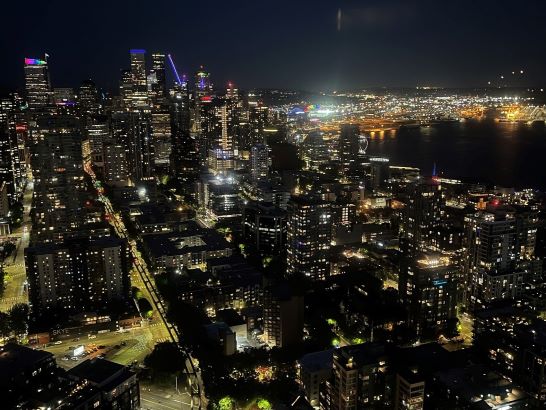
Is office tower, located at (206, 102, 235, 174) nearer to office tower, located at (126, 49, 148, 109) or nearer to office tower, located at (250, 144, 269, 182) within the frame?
office tower, located at (250, 144, 269, 182)

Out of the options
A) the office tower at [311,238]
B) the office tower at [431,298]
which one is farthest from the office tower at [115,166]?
the office tower at [431,298]

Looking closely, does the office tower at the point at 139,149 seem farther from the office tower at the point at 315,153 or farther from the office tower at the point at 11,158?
the office tower at the point at 315,153

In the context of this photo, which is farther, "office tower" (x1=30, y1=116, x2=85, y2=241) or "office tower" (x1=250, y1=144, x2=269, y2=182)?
"office tower" (x1=250, y1=144, x2=269, y2=182)

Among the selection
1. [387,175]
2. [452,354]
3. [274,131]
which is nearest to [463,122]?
[274,131]

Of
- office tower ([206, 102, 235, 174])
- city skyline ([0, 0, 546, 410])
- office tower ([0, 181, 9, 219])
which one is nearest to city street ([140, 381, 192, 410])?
city skyline ([0, 0, 546, 410])

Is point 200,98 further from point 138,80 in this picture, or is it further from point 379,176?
point 379,176

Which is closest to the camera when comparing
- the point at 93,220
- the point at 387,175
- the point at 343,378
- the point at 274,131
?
the point at 343,378

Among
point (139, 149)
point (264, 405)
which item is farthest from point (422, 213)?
point (139, 149)

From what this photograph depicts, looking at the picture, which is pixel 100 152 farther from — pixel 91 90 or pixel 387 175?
pixel 387 175
